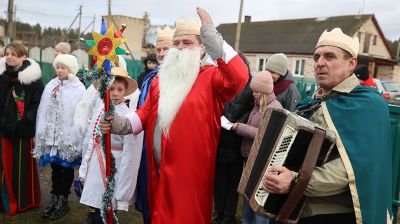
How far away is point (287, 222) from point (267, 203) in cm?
16

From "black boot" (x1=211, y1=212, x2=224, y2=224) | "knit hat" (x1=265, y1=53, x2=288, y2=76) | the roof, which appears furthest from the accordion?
the roof

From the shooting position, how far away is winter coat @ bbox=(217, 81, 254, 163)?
13.6 ft

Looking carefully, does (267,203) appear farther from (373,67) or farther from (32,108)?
(373,67)

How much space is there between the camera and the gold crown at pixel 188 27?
293cm

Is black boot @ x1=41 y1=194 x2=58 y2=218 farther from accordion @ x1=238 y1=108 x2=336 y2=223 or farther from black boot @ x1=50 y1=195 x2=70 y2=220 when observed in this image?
accordion @ x1=238 y1=108 x2=336 y2=223

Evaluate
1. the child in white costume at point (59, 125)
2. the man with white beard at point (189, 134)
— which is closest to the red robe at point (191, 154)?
the man with white beard at point (189, 134)

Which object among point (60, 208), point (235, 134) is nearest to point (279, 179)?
point (235, 134)

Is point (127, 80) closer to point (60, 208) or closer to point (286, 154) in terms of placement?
point (60, 208)

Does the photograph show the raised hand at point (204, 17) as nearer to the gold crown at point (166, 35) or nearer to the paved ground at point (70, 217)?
the gold crown at point (166, 35)

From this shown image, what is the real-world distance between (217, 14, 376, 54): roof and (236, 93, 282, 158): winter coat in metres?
27.4

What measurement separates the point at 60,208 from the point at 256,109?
2567 mm

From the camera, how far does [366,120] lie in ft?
6.62

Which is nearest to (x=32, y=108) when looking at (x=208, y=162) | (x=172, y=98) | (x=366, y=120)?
(x=172, y=98)

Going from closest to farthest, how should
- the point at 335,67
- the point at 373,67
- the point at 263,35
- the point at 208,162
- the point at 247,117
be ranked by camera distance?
the point at 335,67
the point at 208,162
the point at 247,117
the point at 373,67
the point at 263,35
